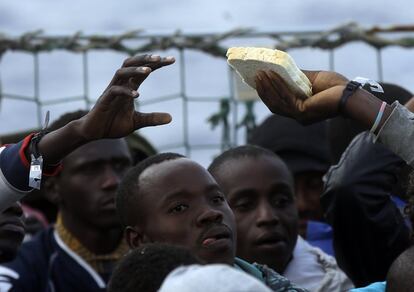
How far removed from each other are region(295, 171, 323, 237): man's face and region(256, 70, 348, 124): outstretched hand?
1947mm

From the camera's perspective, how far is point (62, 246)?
4.93 metres

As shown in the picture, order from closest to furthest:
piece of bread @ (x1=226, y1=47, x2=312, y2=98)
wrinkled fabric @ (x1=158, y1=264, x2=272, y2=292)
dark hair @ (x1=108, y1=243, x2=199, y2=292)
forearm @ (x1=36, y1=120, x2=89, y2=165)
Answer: wrinkled fabric @ (x1=158, y1=264, x2=272, y2=292) → dark hair @ (x1=108, y1=243, x2=199, y2=292) → piece of bread @ (x1=226, y1=47, x2=312, y2=98) → forearm @ (x1=36, y1=120, x2=89, y2=165)

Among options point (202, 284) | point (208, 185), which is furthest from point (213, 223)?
point (202, 284)

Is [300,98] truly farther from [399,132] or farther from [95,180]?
[95,180]

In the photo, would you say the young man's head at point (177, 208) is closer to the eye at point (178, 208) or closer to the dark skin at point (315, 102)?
the eye at point (178, 208)

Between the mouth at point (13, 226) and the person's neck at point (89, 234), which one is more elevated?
the mouth at point (13, 226)

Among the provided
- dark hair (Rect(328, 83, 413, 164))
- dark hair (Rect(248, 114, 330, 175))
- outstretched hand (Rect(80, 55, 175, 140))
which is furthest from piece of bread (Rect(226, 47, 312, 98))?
dark hair (Rect(248, 114, 330, 175))

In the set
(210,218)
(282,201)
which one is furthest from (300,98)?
(282,201)

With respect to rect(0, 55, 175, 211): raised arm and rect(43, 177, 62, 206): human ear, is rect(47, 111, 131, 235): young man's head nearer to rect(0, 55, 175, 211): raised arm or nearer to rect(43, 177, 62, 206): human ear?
rect(43, 177, 62, 206): human ear

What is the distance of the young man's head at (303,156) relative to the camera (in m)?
5.07

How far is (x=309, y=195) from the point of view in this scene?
5.16 metres

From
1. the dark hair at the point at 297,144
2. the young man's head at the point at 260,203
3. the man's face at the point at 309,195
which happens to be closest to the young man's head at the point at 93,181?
the dark hair at the point at 297,144

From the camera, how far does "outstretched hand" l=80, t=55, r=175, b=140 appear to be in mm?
3082

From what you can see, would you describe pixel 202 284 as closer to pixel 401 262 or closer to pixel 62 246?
pixel 401 262
